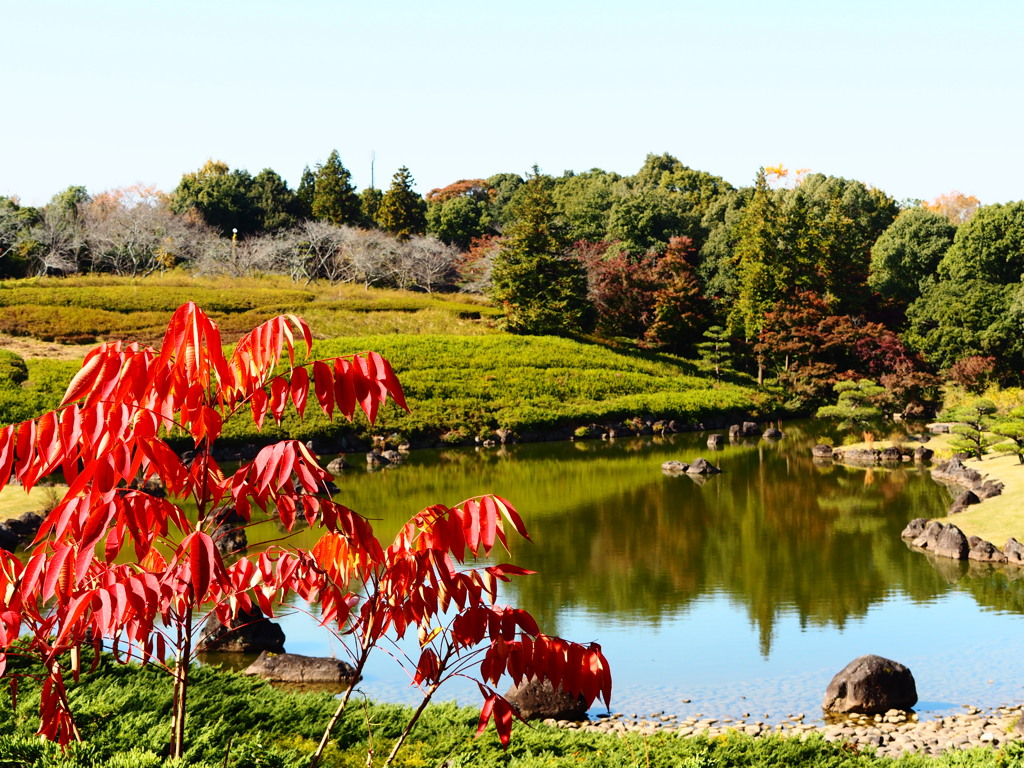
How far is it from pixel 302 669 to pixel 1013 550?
890cm

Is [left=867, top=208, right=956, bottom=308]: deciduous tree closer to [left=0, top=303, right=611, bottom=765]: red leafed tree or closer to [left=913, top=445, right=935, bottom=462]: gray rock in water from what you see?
[left=913, top=445, right=935, bottom=462]: gray rock in water

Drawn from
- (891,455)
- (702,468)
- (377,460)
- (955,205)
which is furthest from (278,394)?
(955,205)

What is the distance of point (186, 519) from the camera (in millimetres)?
2713

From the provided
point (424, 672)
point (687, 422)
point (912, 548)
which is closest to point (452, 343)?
point (687, 422)

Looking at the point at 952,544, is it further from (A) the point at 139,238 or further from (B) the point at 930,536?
(A) the point at 139,238

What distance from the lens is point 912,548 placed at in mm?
12766

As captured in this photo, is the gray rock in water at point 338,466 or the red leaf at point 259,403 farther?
the gray rock in water at point 338,466

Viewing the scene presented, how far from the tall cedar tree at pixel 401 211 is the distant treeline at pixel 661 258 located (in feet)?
0.34

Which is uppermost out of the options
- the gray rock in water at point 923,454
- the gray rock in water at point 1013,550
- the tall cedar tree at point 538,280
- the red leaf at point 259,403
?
the tall cedar tree at point 538,280

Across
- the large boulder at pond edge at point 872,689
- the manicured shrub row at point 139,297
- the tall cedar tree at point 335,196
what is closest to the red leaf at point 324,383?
the large boulder at pond edge at point 872,689

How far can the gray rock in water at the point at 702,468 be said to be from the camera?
19750mm

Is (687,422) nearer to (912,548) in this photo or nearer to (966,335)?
(966,335)

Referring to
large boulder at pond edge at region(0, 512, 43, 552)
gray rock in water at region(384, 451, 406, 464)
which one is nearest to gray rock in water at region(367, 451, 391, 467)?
gray rock in water at region(384, 451, 406, 464)

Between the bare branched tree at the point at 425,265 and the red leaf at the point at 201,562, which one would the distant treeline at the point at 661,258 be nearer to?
the bare branched tree at the point at 425,265
